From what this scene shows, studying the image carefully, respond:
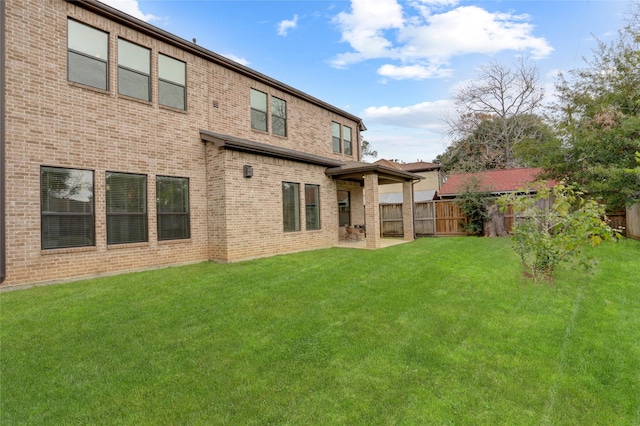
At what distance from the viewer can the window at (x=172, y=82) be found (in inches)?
381

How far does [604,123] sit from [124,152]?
1666cm

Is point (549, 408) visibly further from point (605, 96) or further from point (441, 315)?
point (605, 96)

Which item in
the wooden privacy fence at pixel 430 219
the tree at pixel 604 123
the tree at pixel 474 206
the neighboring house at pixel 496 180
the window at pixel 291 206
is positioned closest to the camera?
the window at pixel 291 206

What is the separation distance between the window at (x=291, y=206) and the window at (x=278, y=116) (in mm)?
2590

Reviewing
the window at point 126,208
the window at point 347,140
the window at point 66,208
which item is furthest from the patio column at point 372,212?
the window at point 66,208

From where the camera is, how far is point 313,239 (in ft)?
42.3

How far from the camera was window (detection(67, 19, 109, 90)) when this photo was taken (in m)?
7.96

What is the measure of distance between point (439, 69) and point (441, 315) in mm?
12779

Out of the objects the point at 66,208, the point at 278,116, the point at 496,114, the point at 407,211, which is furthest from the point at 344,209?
the point at 496,114

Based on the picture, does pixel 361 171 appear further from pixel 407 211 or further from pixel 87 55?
pixel 87 55

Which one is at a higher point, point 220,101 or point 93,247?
point 220,101

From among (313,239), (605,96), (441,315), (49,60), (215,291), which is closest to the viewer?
(441,315)

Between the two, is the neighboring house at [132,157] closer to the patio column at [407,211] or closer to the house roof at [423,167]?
the patio column at [407,211]

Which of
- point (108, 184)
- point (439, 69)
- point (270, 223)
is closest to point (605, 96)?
point (439, 69)
